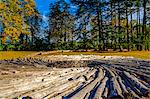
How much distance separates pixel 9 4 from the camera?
6091 centimetres

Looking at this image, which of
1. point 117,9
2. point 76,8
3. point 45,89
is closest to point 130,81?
point 45,89

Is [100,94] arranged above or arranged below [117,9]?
below

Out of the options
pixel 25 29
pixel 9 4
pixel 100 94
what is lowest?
pixel 100 94

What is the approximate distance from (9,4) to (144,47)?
24.5m

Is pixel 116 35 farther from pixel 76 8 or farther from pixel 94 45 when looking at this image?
pixel 76 8

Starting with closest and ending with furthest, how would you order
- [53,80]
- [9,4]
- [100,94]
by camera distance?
1. [100,94]
2. [53,80]
3. [9,4]

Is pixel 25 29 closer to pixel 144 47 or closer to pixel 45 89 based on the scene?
pixel 144 47

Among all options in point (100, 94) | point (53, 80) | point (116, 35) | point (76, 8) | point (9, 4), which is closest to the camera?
point (100, 94)

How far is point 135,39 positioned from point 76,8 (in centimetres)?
1633

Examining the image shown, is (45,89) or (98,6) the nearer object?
(45,89)

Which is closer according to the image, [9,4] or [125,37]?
[9,4]

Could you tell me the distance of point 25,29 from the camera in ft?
216

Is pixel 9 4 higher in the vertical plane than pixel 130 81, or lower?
higher

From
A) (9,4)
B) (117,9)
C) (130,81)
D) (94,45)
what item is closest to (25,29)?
(9,4)
